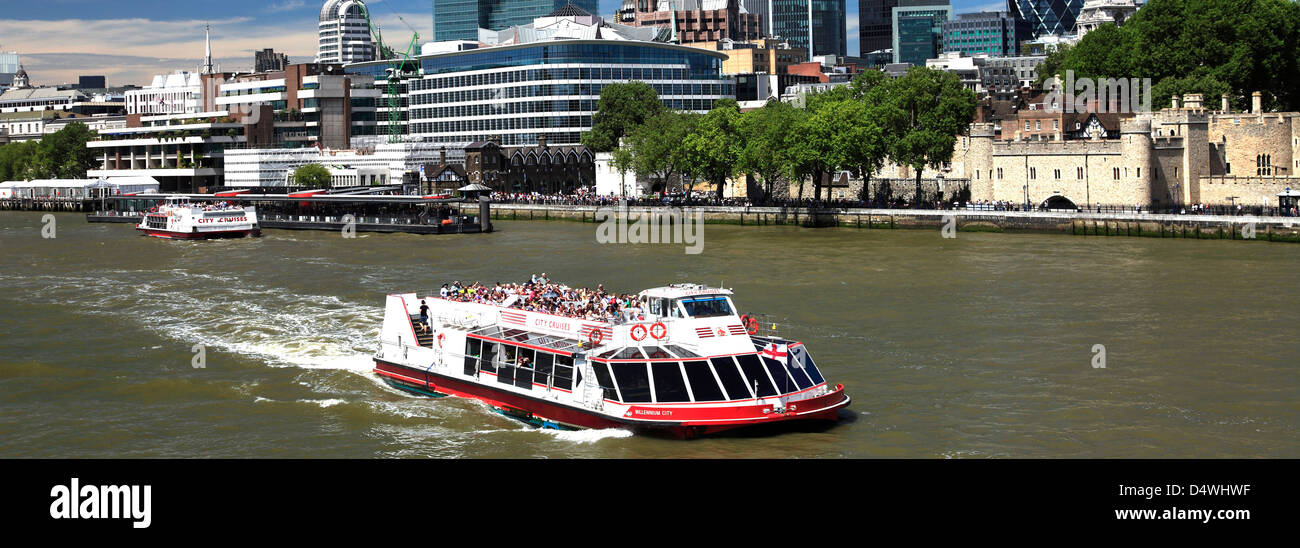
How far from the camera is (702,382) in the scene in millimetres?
27078

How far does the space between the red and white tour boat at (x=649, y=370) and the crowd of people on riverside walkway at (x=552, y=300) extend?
303mm

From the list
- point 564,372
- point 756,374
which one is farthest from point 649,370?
point 564,372

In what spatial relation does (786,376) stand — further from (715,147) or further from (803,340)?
(715,147)

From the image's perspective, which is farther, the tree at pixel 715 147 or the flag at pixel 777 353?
the tree at pixel 715 147

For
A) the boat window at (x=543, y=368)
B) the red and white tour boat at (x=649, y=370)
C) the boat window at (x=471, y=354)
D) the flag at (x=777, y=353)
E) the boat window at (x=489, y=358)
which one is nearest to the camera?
the red and white tour boat at (x=649, y=370)

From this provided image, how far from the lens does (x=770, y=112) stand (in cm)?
9981

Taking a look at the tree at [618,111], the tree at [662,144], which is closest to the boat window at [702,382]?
the tree at [662,144]

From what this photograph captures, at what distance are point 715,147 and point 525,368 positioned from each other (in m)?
71.1

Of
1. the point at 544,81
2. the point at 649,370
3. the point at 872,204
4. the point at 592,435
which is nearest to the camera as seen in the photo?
the point at 649,370

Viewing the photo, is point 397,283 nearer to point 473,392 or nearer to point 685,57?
point 473,392

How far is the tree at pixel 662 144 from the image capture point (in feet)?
346

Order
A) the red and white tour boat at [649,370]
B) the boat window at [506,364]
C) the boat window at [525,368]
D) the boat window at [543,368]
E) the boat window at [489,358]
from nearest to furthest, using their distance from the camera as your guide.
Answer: the red and white tour boat at [649,370] → the boat window at [543,368] → the boat window at [525,368] → the boat window at [506,364] → the boat window at [489,358]

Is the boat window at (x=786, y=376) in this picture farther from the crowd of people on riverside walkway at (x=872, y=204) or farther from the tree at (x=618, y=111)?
the tree at (x=618, y=111)

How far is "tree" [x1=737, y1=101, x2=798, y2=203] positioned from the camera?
91.9m
